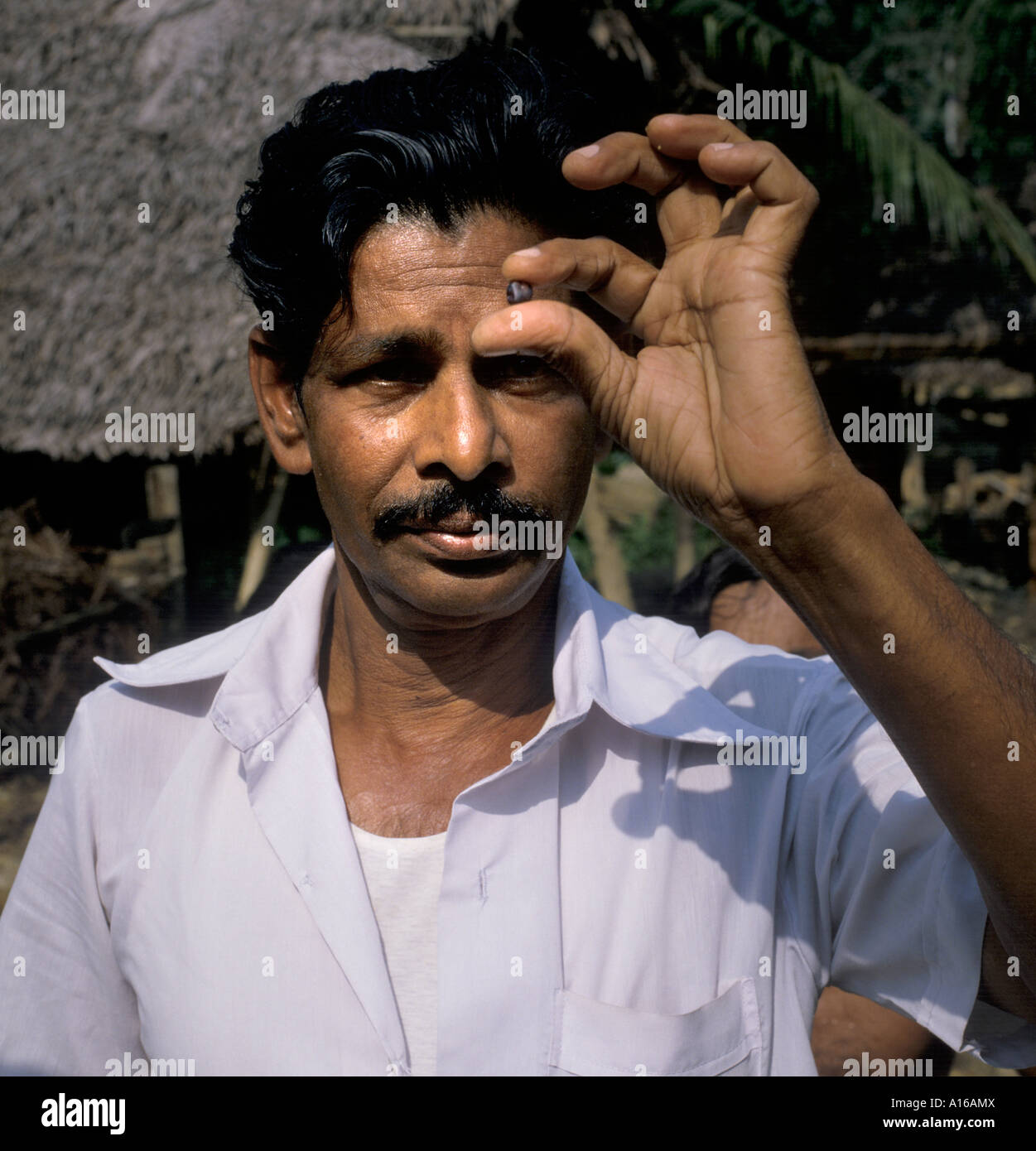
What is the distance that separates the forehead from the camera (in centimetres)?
135

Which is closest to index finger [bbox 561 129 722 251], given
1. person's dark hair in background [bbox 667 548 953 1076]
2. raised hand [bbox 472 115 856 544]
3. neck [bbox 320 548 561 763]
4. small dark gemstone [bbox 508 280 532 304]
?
Result: raised hand [bbox 472 115 856 544]

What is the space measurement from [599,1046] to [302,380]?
42.0 inches

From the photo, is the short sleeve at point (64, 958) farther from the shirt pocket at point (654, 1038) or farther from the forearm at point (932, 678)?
the forearm at point (932, 678)

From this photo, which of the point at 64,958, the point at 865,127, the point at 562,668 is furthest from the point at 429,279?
the point at 865,127

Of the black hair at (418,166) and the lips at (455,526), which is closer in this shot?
the lips at (455,526)

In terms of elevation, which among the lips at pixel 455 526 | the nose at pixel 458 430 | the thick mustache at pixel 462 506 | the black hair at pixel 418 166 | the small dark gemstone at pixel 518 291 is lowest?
the lips at pixel 455 526

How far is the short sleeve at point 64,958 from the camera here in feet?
4.76

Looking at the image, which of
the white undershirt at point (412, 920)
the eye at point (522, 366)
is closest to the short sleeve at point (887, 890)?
the white undershirt at point (412, 920)

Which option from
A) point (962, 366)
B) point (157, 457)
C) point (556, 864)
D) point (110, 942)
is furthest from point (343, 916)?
point (962, 366)

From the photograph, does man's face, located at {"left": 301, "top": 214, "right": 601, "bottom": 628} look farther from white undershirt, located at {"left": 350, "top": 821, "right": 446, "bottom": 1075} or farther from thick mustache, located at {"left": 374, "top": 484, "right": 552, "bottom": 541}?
white undershirt, located at {"left": 350, "top": 821, "right": 446, "bottom": 1075}

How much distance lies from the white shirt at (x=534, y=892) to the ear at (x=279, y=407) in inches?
13.6

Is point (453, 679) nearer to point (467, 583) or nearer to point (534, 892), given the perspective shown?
point (467, 583)

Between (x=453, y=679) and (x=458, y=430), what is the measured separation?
0.47 meters

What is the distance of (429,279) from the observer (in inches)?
53.9
